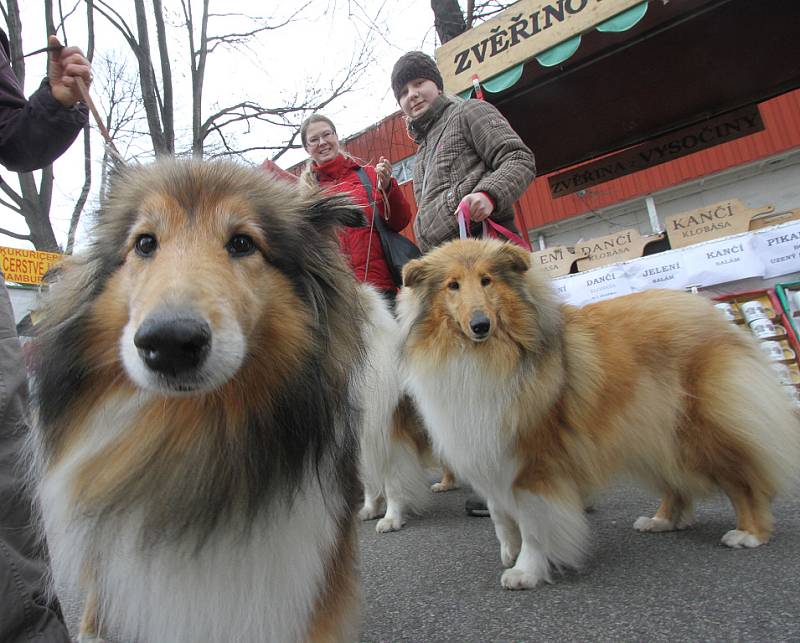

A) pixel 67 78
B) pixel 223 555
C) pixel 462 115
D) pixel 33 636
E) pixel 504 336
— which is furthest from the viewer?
pixel 462 115

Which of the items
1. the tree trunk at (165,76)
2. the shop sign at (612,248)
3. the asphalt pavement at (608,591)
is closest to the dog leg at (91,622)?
the asphalt pavement at (608,591)

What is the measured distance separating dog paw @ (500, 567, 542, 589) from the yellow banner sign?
11.5m

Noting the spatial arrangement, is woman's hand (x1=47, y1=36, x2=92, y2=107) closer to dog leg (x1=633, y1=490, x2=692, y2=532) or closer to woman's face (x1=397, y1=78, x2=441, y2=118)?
woman's face (x1=397, y1=78, x2=441, y2=118)

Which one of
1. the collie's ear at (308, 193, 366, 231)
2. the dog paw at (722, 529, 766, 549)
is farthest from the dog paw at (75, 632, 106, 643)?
the dog paw at (722, 529, 766, 549)

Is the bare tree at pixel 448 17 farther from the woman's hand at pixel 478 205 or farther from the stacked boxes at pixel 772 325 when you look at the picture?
the woman's hand at pixel 478 205

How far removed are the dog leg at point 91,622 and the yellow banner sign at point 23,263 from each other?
11.2m

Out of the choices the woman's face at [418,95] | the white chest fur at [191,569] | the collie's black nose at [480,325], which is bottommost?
the white chest fur at [191,569]

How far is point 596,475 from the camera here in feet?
8.57

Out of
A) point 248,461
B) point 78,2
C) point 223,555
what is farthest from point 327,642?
point 78,2

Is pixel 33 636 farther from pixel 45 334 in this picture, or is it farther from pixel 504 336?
pixel 504 336

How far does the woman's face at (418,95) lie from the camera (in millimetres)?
3465

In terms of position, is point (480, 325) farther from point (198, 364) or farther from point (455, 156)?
point (198, 364)

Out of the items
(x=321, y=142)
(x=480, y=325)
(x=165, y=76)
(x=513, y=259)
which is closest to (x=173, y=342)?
(x=480, y=325)

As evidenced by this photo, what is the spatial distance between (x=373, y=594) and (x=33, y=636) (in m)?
1.36
